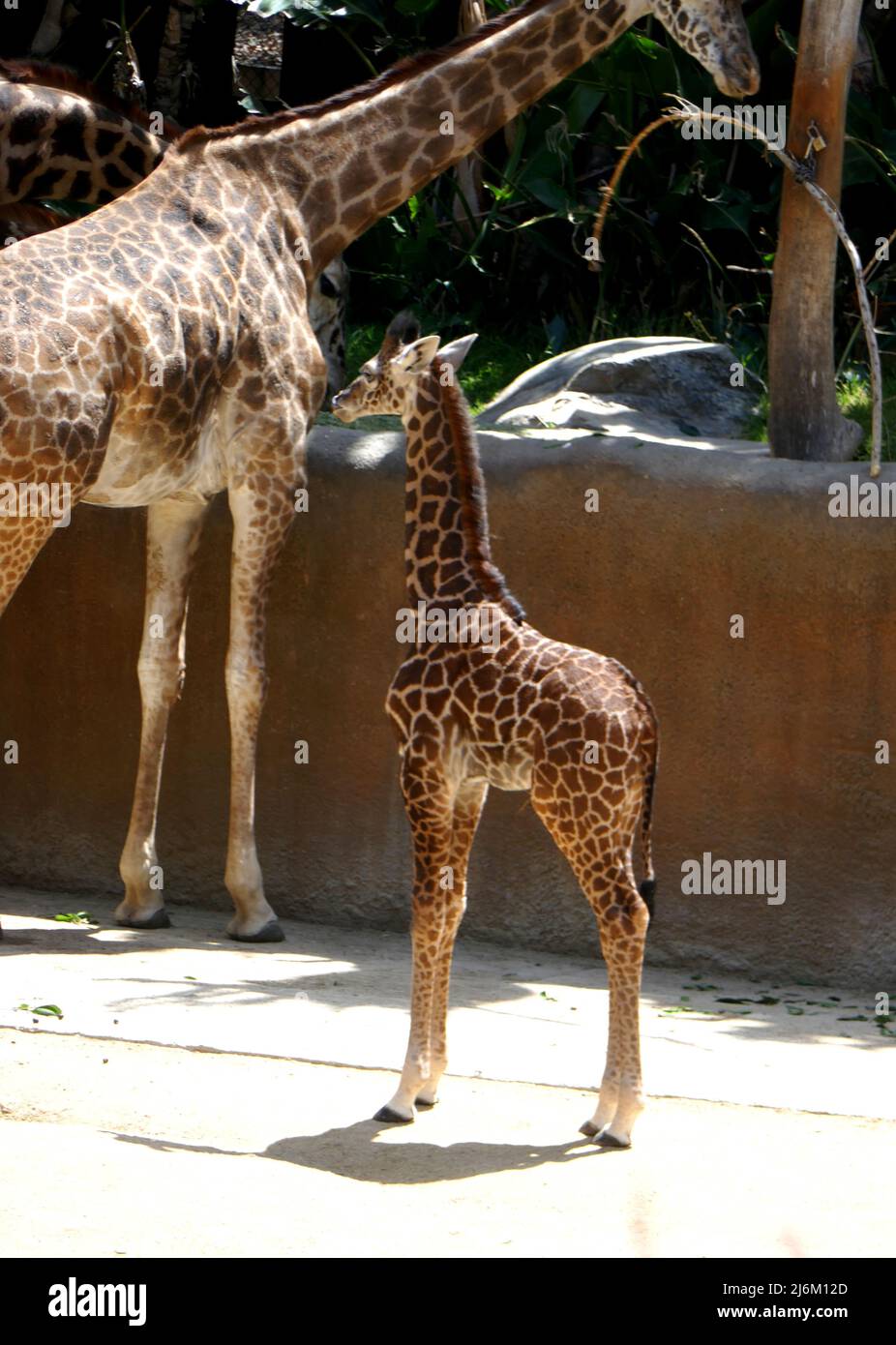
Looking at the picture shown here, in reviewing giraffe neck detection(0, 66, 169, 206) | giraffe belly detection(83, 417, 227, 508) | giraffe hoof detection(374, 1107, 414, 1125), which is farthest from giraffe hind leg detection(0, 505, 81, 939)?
giraffe hoof detection(374, 1107, 414, 1125)

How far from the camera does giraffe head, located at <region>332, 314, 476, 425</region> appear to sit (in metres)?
5.60

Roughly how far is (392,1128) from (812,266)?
479cm

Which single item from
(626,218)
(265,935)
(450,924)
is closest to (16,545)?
(265,935)

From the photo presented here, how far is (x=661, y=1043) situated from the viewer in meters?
6.31

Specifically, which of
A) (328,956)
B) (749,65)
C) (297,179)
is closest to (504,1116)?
(328,956)

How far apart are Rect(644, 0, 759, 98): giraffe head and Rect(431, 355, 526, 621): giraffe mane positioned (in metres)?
3.20

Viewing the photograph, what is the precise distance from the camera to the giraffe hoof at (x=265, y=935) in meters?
7.68

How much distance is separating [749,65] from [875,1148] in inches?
196

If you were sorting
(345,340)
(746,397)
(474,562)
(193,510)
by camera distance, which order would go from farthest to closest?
(345,340), (746,397), (193,510), (474,562)

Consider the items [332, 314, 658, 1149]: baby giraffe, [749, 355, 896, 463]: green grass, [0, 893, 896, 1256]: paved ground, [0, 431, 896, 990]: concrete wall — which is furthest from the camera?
[749, 355, 896, 463]: green grass

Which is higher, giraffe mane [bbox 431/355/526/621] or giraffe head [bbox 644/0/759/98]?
giraffe head [bbox 644/0/759/98]

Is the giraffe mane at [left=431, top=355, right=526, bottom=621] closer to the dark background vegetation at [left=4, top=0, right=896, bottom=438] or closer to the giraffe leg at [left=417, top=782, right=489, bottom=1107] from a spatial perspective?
the giraffe leg at [left=417, top=782, right=489, bottom=1107]

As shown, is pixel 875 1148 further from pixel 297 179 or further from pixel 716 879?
pixel 297 179

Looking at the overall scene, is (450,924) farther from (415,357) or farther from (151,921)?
(151,921)
